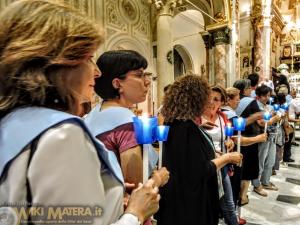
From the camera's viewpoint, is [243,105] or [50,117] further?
[243,105]

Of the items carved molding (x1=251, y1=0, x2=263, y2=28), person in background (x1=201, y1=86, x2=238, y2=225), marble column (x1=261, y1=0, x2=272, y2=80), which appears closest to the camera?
person in background (x1=201, y1=86, x2=238, y2=225)

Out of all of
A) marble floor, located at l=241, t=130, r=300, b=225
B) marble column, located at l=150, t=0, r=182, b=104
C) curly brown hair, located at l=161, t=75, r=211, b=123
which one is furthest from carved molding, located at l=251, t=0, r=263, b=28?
curly brown hair, located at l=161, t=75, r=211, b=123

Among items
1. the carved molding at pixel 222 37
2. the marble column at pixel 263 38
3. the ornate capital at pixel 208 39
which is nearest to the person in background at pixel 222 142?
the carved molding at pixel 222 37

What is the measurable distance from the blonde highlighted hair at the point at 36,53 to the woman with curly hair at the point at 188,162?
1339 mm

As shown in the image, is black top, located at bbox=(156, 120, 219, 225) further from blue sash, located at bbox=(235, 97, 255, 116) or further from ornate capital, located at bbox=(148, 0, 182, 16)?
ornate capital, located at bbox=(148, 0, 182, 16)

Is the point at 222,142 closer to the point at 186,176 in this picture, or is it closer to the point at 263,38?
the point at 186,176

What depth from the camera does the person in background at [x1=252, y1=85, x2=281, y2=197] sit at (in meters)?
4.80

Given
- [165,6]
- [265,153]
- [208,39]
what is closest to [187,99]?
[265,153]

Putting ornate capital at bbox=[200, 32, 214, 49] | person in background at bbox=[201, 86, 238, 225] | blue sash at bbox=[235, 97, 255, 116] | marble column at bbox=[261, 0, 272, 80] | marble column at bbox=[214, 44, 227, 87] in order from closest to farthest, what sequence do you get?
person in background at bbox=[201, 86, 238, 225] < blue sash at bbox=[235, 97, 255, 116] < marble column at bbox=[214, 44, 227, 87] < ornate capital at bbox=[200, 32, 214, 49] < marble column at bbox=[261, 0, 272, 80]

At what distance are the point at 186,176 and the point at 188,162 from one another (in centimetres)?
11

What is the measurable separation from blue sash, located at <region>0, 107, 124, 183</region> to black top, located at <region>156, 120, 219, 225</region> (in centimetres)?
132

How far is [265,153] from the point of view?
493 cm

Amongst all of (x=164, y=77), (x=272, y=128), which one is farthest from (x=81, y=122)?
(x=164, y=77)

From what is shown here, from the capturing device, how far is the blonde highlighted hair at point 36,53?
75 centimetres
